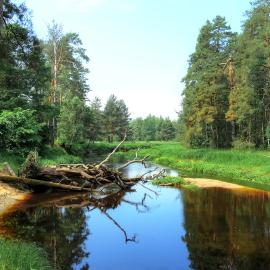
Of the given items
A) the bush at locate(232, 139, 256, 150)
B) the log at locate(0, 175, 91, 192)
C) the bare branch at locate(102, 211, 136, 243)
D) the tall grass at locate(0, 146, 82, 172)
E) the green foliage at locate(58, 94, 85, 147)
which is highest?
the green foliage at locate(58, 94, 85, 147)

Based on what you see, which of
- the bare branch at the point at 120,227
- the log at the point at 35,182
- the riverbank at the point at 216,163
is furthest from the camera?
the riverbank at the point at 216,163

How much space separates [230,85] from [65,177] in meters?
28.8

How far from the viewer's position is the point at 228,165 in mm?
32344

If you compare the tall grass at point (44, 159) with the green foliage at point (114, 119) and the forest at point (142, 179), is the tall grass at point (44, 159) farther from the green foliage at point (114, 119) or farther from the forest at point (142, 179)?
the green foliage at point (114, 119)

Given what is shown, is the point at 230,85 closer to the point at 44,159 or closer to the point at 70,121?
the point at 70,121

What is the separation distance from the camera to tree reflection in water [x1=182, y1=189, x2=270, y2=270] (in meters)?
10.8

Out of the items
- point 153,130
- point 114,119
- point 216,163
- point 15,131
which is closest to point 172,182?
point 216,163

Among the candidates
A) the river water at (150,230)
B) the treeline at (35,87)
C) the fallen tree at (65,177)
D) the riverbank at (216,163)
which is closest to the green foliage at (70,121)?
the treeline at (35,87)

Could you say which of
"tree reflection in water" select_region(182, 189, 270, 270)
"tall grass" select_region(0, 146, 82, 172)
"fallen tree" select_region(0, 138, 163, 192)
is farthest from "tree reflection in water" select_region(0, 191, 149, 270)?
"tall grass" select_region(0, 146, 82, 172)

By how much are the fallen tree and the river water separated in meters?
1.09

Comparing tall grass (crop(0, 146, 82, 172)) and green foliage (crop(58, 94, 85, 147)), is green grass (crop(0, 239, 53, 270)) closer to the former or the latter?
tall grass (crop(0, 146, 82, 172))

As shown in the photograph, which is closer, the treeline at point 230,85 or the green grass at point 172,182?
the green grass at point 172,182

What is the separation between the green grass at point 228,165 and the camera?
26.9m

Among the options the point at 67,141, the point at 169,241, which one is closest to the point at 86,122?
the point at 67,141
